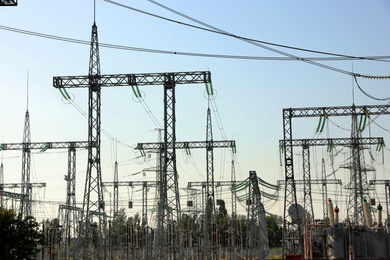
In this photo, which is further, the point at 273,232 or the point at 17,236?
the point at 273,232

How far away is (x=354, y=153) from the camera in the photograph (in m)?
56.6

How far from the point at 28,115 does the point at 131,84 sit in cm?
2172

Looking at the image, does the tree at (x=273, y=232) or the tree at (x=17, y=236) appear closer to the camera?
the tree at (x=17, y=236)

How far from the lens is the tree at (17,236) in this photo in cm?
2942

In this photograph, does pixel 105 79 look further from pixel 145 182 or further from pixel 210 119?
pixel 145 182

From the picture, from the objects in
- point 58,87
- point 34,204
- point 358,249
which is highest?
point 58,87

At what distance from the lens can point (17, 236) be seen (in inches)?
1179

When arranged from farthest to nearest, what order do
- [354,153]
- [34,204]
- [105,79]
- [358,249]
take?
[34,204], [354,153], [105,79], [358,249]

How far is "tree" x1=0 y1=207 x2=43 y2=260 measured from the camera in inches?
1158

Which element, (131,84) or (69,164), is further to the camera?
(69,164)

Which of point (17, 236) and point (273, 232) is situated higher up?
point (273, 232)

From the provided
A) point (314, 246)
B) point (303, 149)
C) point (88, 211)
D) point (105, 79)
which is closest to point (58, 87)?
point (105, 79)

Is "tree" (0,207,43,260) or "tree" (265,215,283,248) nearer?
"tree" (0,207,43,260)

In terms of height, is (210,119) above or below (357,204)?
above
